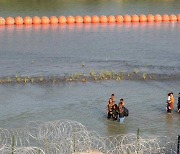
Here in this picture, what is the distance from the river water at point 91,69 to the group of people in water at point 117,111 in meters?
0.26

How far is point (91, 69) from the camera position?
2869 cm

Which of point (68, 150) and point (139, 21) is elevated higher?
point (139, 21)

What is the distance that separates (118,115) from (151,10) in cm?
3981

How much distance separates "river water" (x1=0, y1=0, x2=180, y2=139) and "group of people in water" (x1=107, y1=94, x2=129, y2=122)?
0.26 m

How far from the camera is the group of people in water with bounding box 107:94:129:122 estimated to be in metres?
18.7

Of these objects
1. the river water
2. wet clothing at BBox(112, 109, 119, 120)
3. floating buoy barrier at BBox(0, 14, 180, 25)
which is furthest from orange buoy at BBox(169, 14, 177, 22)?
wet clothing at BBox(112, 109, 119, 120)

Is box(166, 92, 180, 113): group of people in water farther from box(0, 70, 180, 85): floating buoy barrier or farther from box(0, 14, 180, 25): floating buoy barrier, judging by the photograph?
box(0, 14, 180, 25): floating buoy barrier

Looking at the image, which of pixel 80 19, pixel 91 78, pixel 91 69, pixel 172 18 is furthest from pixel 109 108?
pixel 172 18

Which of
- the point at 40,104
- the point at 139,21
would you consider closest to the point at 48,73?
the point at 40,104

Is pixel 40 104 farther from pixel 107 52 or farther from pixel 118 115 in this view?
pixel 107 52

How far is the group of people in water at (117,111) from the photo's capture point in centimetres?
1866

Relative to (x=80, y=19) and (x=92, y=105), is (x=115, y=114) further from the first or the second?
(x=80, y=19)

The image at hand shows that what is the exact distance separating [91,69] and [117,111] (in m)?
Result: 9.96

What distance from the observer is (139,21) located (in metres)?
48.1
